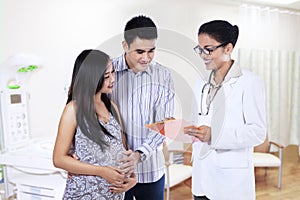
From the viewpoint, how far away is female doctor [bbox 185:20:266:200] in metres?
0.88

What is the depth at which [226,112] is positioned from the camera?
90cm

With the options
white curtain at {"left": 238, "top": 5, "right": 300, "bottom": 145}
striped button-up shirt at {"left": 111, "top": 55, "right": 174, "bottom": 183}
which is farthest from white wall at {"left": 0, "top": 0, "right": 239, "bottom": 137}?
striped button-up shirt at {"left": 111, "top": 55, "right": 174, "bottom": 183}

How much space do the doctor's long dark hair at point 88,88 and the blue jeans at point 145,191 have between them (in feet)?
0.89

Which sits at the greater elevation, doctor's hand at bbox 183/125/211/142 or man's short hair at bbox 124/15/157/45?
man's short hair at bbox 124/15/157/45

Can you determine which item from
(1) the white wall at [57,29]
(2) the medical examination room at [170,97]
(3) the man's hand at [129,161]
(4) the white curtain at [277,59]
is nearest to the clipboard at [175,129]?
(2) the medical examination room at [170,97]

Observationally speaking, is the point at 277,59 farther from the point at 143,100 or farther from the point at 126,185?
the point at 126,185

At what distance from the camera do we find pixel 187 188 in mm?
1369

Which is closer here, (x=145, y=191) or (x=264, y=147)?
(x=145, y=191)

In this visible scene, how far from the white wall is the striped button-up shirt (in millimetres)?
454

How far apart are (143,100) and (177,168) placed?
522mm

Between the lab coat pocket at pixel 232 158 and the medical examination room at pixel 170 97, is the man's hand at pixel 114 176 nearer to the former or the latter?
the medical examination room at pixel 170 97

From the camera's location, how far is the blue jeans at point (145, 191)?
1019mm

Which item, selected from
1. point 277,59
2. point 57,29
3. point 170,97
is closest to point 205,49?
point 170,97

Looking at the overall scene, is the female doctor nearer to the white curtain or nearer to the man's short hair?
the man's short hair
